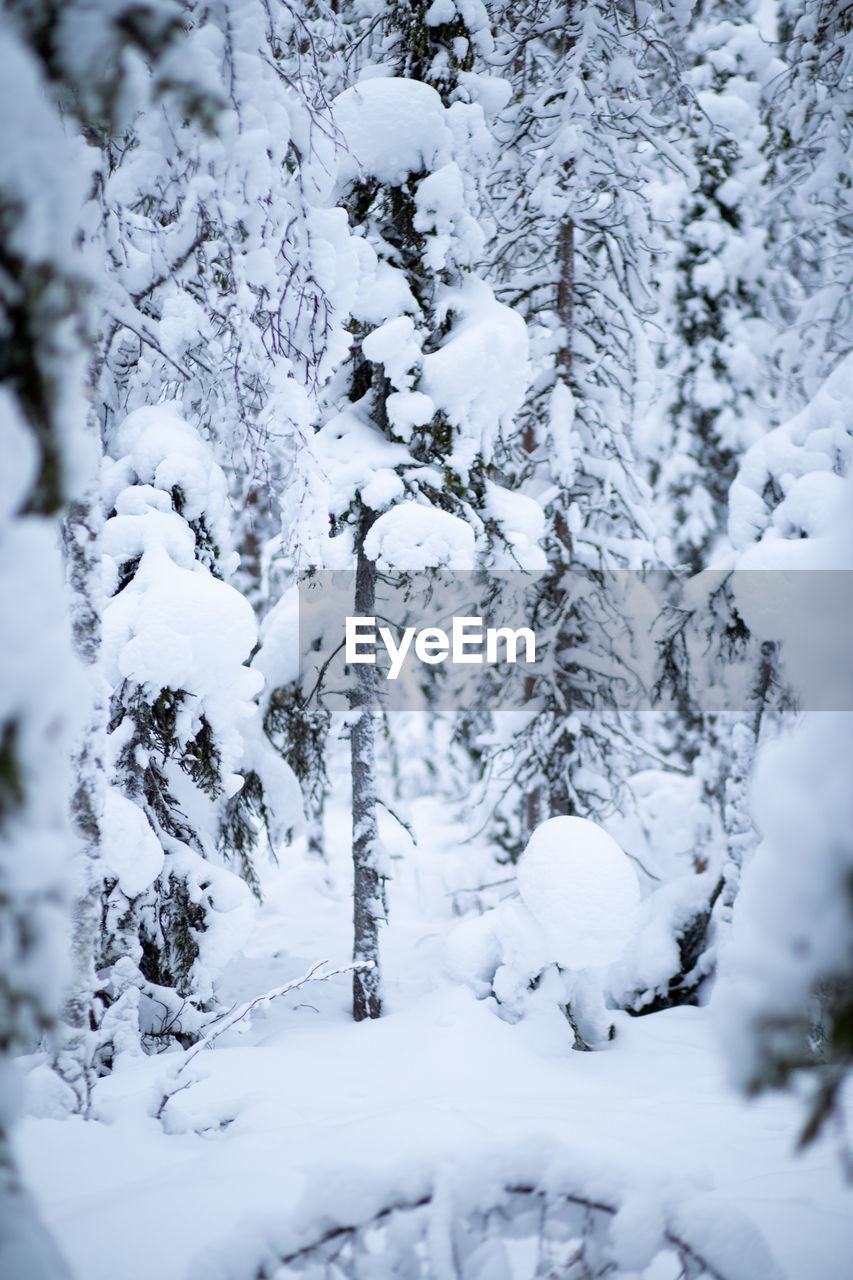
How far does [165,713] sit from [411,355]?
129 inches

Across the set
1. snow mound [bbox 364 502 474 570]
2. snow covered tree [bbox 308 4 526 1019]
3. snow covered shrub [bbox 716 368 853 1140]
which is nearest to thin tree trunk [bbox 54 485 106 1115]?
snow covered tree [bbox 308 4 526 1019]

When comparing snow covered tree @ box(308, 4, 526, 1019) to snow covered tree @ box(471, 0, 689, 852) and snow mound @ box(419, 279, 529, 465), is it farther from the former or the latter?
snow covered tree @ box(471, 0, 689, 852)

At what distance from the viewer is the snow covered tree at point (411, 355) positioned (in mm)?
5730

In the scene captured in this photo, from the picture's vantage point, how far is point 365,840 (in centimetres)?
667

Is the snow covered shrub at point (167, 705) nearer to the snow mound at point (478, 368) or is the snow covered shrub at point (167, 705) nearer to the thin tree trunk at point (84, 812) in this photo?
the thin tree trunk at point (84, 812)

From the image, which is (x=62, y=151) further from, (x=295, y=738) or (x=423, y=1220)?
(x=295, y=738)

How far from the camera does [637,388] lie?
8.03 metres

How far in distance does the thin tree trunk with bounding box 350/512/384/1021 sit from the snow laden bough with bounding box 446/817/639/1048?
2.32ft

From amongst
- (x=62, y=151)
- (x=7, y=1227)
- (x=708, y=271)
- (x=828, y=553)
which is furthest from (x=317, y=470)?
(x=708, y=271)

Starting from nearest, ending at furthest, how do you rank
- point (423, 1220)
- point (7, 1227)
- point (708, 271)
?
point (7, 1227)
point (423, 1220)
point (708, 271)

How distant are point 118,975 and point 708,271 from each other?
38.3ft

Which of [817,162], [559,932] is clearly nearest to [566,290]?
[817,162]

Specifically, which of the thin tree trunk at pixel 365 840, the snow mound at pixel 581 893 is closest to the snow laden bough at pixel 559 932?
the snow mound at pixel 581 893

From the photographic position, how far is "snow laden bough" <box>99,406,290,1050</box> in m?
4.73
